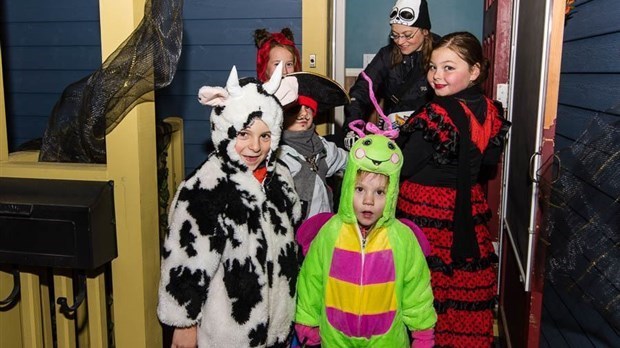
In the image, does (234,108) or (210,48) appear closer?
(234,108)

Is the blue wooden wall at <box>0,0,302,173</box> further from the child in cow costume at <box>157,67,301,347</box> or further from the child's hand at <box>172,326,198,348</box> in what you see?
the child's hand at <box>172,326,198,348</box>

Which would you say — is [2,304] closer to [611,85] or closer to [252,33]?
[252,33]

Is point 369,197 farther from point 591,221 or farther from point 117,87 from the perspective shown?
point 117,87

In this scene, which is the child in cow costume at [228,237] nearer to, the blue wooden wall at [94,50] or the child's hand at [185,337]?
the child's hand at [185,337]

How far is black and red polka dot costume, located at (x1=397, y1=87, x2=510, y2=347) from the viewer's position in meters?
2.30

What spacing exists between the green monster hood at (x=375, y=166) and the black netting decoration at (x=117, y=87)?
0.74 metres

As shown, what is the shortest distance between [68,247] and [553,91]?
1743mm

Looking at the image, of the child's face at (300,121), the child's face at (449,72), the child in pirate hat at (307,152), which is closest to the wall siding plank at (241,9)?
the child in pirate hat at (307,152)

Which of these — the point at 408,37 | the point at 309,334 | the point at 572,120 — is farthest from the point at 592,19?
the point at 309,334

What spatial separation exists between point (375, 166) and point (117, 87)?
91 cm

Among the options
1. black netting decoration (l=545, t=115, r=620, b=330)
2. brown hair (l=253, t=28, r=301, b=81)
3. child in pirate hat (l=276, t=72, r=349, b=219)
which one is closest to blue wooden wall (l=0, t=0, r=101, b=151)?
brown hair (l=253, t=28, r=301, b=81)

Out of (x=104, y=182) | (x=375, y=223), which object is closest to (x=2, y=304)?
(x=104, y=182)

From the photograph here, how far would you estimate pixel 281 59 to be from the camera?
282 centimetres

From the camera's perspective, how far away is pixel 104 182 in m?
2.04
